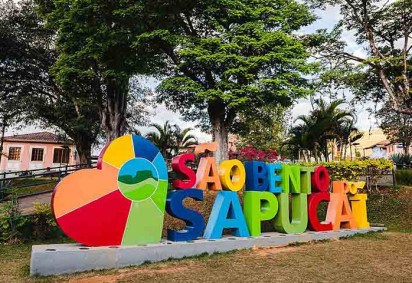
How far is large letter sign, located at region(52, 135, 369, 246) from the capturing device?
24.3 ft

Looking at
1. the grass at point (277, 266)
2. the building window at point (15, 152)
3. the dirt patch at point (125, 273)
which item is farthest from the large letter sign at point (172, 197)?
the building window at point (15, 152)

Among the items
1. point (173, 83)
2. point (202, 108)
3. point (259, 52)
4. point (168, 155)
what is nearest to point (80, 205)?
point (173, 83)

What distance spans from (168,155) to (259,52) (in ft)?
72.3

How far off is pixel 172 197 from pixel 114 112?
14145mm

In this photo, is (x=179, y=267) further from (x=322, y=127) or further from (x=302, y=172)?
(x=322, y=127)

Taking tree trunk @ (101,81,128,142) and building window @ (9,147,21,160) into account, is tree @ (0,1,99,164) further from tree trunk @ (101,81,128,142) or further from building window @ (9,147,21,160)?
building window @ (9,147,21,160)

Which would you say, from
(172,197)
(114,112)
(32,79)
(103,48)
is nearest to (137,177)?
(172,197)

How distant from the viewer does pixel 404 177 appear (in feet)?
68.2

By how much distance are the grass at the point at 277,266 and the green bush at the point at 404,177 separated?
1103 cm

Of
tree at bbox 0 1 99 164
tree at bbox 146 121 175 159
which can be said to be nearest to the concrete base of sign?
tree at bbox 0 1 99 164

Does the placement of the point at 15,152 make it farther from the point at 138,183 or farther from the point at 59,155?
the point at 138,183

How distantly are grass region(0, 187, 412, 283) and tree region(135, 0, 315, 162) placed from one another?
7784 mm

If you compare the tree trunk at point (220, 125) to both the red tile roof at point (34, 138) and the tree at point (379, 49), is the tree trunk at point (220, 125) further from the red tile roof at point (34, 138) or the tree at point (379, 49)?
the red tile roof at point (34, 138)

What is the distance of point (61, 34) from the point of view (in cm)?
1939
